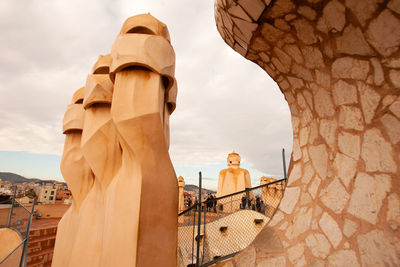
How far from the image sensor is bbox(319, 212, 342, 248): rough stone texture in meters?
1.66

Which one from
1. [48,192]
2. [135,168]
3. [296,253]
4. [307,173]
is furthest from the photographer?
[48,192]

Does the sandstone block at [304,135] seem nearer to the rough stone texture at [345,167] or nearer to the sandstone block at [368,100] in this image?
the rough stone texture at [345,167]

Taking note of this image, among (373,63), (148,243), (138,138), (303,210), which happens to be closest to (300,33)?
(373,63)

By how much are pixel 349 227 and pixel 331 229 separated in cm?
16

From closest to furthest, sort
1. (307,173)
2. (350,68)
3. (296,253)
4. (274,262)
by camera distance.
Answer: (350,68) → (296,253) → (274,262) → (307,173)

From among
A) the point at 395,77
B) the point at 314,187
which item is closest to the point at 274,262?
the point at 314,187

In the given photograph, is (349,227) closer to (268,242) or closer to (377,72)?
(268,242)

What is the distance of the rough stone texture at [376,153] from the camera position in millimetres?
1411

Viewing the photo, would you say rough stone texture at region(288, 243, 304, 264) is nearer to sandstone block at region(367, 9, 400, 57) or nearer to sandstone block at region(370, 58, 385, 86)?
sandstone block at region(370, 58, 385, 86)

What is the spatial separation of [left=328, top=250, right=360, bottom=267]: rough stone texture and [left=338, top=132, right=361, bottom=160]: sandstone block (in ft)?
2.15

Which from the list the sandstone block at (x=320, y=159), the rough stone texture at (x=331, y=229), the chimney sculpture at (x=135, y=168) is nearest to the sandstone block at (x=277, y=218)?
the rough stone texture at (x=331, y=229)

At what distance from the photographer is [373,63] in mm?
1458

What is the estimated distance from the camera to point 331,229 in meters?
1.73

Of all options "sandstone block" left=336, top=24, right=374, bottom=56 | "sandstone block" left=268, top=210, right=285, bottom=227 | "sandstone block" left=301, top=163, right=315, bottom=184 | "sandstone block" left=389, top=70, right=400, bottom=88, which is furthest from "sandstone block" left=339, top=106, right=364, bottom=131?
"sandstone block" left=268, top=210, right=285, bottom=227
